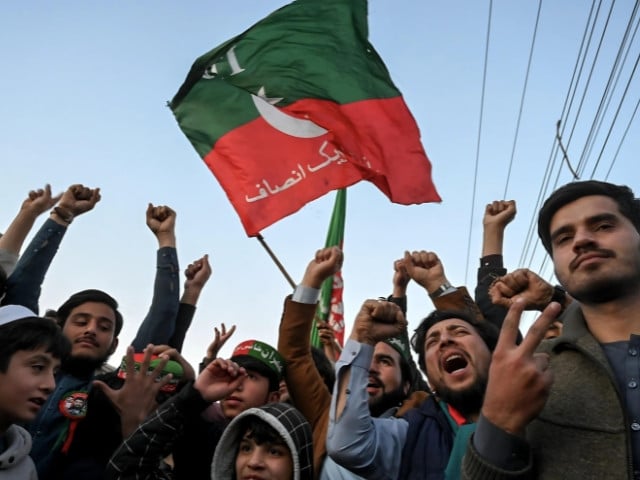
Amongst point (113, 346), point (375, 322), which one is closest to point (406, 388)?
point (375, 322)

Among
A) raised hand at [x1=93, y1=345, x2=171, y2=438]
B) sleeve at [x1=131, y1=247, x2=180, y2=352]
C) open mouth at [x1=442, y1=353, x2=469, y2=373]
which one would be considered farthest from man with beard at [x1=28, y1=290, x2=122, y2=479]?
open mouth at [x1=442, y1=353, x2=469, y2=373]

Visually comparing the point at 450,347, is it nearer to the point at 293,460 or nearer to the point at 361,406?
the point at 361,406

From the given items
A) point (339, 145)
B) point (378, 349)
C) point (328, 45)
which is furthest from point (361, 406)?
point (328, 45)

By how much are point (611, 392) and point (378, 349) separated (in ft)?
7.44

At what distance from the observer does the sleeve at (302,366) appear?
3.24 metres

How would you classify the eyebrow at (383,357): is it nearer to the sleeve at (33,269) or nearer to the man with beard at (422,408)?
the man with beard at (422,408)

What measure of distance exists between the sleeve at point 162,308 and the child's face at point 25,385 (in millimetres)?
1029

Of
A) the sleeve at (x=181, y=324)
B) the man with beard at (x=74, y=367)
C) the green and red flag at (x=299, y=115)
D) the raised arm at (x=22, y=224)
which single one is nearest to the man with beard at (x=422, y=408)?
the man with beard at (x=74, y=367)

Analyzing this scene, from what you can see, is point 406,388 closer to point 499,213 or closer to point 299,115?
point 499,213

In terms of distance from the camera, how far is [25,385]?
2746mm

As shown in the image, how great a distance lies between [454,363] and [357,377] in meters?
0.54

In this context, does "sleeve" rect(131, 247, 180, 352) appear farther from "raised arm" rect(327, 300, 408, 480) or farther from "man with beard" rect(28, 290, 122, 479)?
"raised arm" rect(327, 300, 408, 480)

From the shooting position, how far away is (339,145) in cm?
502

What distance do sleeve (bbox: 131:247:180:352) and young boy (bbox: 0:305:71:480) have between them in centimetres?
92
